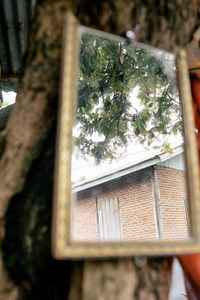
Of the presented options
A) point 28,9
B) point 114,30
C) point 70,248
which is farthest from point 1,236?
point 28,9

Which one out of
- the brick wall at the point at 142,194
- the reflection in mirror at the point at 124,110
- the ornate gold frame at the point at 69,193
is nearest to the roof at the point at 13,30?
the reflection in mirror at the point at 124,110

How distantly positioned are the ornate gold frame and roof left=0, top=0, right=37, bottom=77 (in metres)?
1.92

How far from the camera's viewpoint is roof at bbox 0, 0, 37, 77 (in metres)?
2.71

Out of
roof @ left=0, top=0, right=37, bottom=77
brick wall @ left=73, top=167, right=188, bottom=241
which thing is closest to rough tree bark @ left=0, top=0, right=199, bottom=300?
roof @ left=0, top=0, right=37, bottom=77

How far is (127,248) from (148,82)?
3768mm

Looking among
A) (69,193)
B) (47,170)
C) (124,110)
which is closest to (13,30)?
(124,110)

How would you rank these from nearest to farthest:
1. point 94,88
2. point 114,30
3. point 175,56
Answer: point 114,30 → point 175,56 → point 94,88

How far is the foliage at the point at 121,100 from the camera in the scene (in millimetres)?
4055

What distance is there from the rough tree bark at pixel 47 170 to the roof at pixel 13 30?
175cm

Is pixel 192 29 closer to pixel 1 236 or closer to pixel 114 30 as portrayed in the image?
pixel 114 30

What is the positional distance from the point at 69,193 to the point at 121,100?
361cm

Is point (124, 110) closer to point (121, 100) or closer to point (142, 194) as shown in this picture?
point (121, 100)

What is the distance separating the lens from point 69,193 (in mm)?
899

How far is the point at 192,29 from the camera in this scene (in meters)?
1.29
